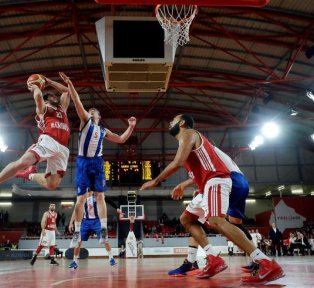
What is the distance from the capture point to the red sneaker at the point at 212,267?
4.54 m

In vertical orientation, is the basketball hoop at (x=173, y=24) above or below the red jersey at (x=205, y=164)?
above

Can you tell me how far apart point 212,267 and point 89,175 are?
341 centimetres

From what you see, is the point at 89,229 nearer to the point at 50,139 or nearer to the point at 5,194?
the point at 50,139

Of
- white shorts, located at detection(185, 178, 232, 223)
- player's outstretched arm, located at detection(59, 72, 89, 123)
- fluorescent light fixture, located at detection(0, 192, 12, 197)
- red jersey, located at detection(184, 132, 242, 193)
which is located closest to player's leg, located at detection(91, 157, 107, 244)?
player's outstretched arm, located at detection(59, 72, 89, 123)

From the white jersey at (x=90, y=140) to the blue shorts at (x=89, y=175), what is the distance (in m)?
0.12

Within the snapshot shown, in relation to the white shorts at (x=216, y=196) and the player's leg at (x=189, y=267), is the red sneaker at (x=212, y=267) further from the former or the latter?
the white shorts at (x=216, y=196)

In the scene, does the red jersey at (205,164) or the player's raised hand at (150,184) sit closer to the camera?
the player's raised hand at (150,184)

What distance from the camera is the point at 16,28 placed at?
16.4 meters

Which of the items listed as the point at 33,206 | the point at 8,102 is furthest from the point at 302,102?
the point at 33,206

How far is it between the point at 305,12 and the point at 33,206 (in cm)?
2674

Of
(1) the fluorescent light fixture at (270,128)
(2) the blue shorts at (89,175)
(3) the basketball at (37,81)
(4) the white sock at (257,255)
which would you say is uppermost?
(1) the fluorescent light fixture at (270,128)

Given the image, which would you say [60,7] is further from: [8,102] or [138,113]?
[138,113]

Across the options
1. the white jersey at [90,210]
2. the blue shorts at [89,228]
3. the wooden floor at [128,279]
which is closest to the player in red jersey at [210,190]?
the wooden floor at [128,279]

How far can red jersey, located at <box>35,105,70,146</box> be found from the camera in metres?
5.70
